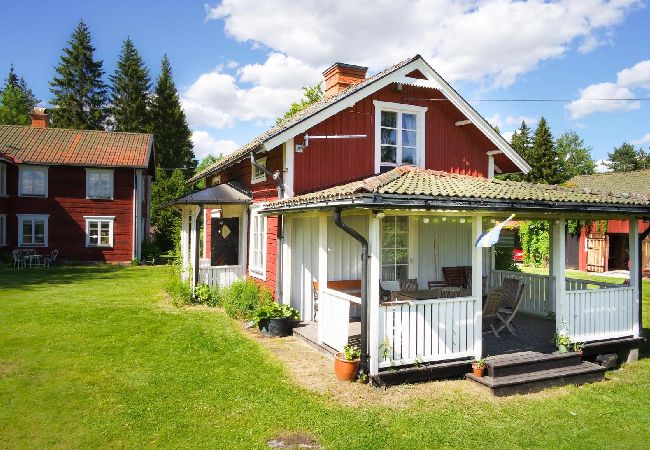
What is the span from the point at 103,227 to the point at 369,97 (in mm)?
18935

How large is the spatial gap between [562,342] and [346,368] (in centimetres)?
385

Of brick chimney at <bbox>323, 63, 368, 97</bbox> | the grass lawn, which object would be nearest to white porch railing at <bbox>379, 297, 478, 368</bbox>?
the grass lawn

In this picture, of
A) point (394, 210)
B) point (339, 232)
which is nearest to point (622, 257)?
point (339, 232)

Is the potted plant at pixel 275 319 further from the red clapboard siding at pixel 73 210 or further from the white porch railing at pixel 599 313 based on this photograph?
the red clapboard siding at pixel 73 210

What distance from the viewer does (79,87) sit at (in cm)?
4612

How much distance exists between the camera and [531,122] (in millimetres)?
50812

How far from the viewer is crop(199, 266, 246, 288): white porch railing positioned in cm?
1372

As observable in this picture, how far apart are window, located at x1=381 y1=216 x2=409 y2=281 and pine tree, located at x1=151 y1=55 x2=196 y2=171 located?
41190 mm

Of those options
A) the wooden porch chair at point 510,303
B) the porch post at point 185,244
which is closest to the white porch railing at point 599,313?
the wooden porch chair at point 510,303

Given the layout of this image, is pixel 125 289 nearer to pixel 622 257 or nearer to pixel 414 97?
pixel 414 97

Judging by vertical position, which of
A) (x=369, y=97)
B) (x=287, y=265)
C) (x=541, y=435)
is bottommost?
(x=541, y=435)

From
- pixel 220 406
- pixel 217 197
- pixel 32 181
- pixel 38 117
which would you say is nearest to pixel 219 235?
pixel 217 197

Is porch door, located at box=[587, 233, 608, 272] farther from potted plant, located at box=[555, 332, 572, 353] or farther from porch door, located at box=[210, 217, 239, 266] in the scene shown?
porch door, located at box=[210, 217, 239, 266]

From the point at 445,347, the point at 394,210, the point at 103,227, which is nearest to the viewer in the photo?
the point at 394,210
